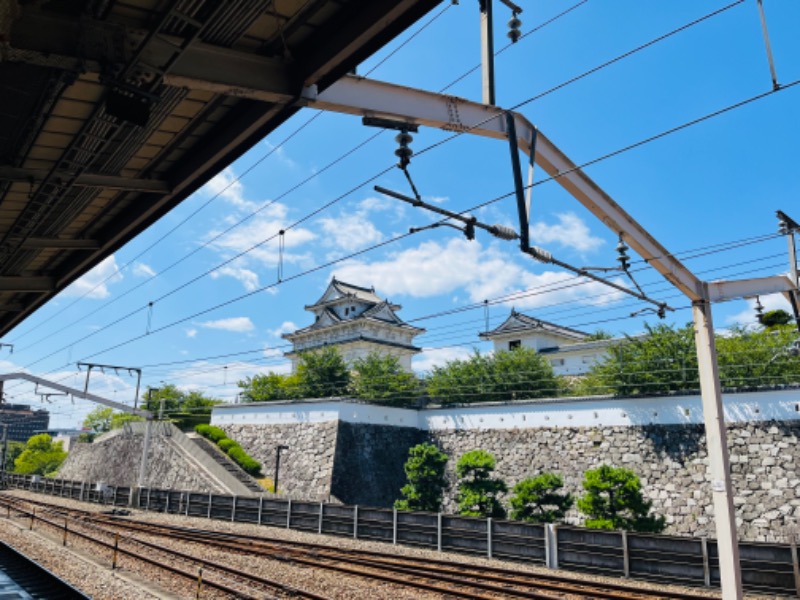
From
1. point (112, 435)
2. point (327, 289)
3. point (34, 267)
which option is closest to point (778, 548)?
point (34, 267)

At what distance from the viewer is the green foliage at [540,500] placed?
20.5 m

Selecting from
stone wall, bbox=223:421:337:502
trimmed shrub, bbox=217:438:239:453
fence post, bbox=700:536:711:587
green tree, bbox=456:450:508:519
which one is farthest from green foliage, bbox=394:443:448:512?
fence post, bbox=700:536:711:587

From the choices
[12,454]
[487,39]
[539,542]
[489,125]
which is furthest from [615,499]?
[12,454]

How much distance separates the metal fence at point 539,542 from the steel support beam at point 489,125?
646 centimetres

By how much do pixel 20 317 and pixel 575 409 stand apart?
20889mm

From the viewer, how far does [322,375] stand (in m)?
40.6

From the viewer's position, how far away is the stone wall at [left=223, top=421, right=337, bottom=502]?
29250mm

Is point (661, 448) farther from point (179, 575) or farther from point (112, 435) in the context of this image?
point (112, 435)

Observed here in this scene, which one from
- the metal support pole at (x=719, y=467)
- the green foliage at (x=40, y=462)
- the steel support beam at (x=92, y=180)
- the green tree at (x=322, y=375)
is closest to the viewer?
the steel support beam at (x=92, y=180)

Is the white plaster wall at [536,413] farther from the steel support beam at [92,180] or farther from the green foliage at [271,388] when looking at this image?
the steel support beam at [92,180]

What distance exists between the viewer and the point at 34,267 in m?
11.1

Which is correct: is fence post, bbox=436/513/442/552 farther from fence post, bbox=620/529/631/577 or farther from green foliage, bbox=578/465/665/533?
fence post, bbox=620/529/631/577

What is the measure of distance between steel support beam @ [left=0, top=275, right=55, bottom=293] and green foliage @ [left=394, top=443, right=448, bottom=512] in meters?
17.6

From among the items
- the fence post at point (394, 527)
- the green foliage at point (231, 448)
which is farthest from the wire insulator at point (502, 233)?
the green foliage at point (231, 448)
